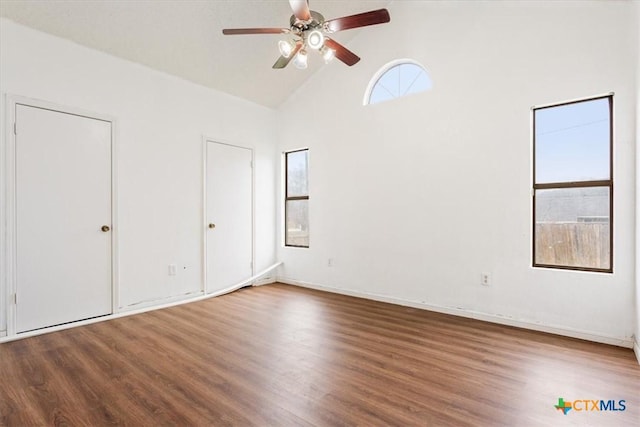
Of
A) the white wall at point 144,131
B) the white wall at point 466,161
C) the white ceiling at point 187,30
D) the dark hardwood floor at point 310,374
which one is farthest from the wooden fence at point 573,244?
the white wall at point 144,131

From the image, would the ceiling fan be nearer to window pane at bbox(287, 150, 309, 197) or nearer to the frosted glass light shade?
the frosted glass light shade

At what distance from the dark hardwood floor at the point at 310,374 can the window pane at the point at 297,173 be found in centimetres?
242

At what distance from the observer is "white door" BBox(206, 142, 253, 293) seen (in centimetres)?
461

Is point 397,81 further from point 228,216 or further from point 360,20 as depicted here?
point 228,216

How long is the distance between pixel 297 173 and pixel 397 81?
2.11m

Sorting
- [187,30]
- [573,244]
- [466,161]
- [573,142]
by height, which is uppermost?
[187,30]

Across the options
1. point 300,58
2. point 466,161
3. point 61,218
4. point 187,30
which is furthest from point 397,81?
point 61,218

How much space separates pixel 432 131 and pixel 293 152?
2.42 m

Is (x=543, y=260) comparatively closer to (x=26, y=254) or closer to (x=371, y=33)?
(x=371, y=33)

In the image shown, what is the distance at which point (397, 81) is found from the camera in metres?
4.21

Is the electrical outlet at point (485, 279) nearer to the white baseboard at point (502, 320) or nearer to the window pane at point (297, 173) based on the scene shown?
the white baseboard at point (502, 320)

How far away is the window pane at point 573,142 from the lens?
2.93m

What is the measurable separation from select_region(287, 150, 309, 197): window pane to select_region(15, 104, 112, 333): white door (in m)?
2.65

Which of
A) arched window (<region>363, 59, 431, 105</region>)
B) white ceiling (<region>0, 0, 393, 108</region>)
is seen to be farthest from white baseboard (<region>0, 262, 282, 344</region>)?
arched window (<region>363, 59, 431, 105</region>)
